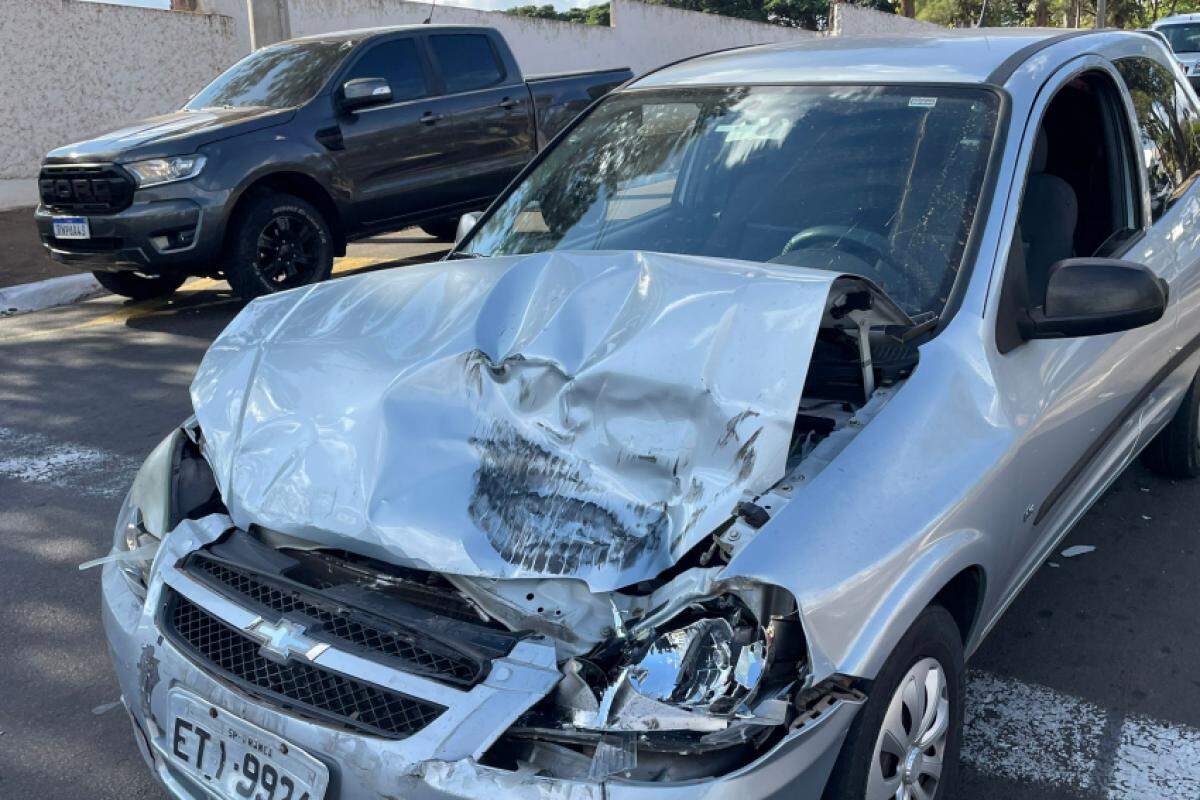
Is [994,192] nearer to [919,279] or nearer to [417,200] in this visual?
[919,279]

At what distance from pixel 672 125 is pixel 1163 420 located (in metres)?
2.09

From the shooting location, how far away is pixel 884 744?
2.13 m

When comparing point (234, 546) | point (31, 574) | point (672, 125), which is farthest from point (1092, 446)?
point (31, 574)

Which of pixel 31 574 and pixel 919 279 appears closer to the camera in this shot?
pixel 919 279

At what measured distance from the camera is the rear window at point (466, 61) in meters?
9.16

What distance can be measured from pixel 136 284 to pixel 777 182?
6997mm

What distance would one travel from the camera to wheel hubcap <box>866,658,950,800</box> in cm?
213

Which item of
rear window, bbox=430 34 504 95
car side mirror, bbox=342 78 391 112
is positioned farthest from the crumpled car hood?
rear window, bbox=430 34 504 95

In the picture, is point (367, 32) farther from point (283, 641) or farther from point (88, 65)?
point (283, 641)

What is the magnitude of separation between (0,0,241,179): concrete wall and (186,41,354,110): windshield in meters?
4.88

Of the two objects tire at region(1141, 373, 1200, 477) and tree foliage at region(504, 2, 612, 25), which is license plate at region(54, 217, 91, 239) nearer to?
tire at region(1141, 373, 1200, 477)

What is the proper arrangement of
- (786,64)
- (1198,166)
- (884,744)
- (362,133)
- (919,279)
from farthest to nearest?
(362,133) < (1198,166) < (786,64) < (919,279) < (884,744)

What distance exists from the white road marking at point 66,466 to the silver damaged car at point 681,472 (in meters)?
2.18

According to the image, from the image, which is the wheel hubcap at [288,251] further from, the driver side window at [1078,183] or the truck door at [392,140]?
the driver side window at [1078,183]
